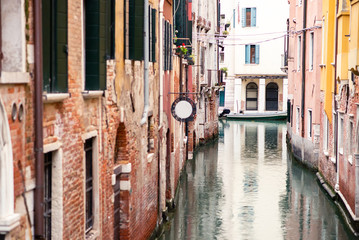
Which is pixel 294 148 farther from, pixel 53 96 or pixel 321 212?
pixel 53 96

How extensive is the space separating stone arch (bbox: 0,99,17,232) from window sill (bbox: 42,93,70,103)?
39.8 inches

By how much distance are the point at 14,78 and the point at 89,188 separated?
354 centimetres

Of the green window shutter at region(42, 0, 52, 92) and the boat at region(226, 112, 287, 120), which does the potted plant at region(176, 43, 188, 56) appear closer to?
the green window shutter at region(42, 0, 52, 92)

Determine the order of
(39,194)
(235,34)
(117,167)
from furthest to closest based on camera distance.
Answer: (235,34) → (117,167) → (39,194)

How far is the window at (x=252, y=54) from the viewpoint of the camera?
2168 inches

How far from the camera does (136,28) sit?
12.1 metres

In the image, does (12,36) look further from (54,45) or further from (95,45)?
(95,45)

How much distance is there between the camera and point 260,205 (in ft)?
62.2

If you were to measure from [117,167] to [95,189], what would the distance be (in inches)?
76.4

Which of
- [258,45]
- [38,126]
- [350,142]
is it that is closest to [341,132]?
[350,142]

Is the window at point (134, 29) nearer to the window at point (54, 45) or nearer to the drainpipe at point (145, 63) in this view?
the drainpipe at point (145, 63)

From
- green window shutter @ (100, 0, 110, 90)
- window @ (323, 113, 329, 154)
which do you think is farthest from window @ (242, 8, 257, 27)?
green window shutter @ (100, 0, 110, 90)

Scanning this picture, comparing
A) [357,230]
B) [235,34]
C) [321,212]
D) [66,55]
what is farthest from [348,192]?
[235,34]

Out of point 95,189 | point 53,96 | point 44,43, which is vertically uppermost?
point 44,43
